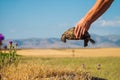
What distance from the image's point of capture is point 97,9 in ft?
17.3

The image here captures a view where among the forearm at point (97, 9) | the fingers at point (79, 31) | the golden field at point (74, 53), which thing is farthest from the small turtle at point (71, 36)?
the golden field at point (74, 53)

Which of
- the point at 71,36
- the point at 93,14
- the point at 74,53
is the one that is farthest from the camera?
the point at 74,53

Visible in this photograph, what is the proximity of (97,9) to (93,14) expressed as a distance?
8cm

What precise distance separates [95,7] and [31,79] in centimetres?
421

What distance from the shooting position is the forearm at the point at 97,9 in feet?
17.3

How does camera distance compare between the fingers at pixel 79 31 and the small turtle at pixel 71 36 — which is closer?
the fingers at pixel 79 31

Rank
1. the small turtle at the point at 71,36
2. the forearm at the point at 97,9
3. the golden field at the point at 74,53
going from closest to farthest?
the forearm at the point at 97,9 → the small turtle at the point at 71,36 → the golden field at the point at 74,53

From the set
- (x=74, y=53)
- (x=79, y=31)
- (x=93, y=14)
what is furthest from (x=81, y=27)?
(x=74, y=53)

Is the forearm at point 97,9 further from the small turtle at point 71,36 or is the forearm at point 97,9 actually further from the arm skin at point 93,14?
the small turtle at point 71,36

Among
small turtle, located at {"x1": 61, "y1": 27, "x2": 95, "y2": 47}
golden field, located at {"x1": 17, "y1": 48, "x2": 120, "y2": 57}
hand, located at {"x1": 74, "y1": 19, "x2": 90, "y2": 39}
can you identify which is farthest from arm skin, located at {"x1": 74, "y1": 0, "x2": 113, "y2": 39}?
golden field, located at {"x1": 17, "y1": 48, "x2": 120, "y2": 57}

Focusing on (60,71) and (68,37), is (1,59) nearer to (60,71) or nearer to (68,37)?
(60,71)

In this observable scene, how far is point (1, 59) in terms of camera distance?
11695 millimetres

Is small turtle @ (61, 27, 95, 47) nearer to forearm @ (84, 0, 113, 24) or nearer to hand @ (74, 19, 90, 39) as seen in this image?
hand @ (74, 19, 90, 39)

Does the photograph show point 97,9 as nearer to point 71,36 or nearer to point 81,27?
point 81,27
